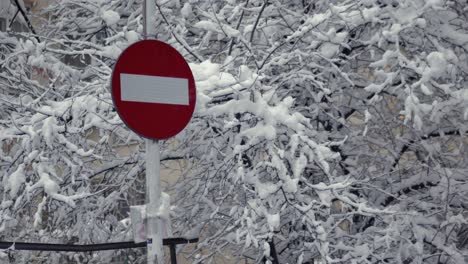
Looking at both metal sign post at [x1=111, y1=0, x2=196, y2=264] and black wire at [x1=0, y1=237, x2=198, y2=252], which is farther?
black wire at [x1=0, y1=237, x2=198, y2=252]

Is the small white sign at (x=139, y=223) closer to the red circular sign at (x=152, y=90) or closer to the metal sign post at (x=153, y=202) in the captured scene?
the metal sign post at (x=153, y=202)

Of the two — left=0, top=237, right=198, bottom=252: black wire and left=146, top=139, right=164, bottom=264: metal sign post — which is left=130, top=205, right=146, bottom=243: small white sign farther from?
left=0, top=237, right=198, bottom=252: black wire

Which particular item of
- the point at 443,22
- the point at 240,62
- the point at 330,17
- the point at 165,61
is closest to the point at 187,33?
the point at 240,62

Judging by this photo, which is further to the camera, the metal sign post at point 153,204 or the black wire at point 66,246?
the black wire at point 66,246

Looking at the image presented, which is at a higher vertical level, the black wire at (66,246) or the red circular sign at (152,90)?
the red circular sign at (152,90)

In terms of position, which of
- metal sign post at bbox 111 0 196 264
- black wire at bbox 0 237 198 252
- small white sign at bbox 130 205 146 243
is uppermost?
metal sign post at bbox 111 0 196 264

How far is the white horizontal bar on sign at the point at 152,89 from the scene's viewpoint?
4.07m

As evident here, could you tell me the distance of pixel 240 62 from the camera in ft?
19.9

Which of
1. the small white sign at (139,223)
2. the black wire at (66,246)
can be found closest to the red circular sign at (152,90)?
the small white sign at (139,223)

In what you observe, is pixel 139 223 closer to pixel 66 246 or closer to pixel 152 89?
pixel 152 89

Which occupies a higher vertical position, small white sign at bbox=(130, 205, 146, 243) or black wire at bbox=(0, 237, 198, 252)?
black wire at bbox=(0, 237, 198, 252)

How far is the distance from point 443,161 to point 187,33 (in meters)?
2.56

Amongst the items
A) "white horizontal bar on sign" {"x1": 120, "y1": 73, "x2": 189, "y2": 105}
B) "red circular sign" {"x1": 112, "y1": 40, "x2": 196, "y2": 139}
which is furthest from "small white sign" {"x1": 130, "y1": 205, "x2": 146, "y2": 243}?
"white horizontal bar on sign" {"x1": 120, "y1": 73, "x2": 189, "y2": 105}

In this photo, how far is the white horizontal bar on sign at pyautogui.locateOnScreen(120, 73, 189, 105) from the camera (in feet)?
13.4
